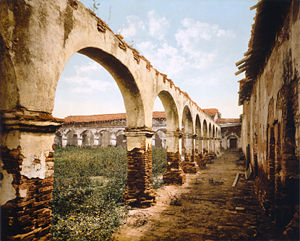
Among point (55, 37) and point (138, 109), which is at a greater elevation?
point (55, 37)

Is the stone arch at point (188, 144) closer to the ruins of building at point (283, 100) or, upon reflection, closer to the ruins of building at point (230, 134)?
the ruins of building at point (283, 100)

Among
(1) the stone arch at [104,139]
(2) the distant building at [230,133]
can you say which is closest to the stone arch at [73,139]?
(1) the stone arch at [104,139]

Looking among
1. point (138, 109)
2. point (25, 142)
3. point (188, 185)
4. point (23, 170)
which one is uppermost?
point (138, 109)

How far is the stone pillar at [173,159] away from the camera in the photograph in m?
8.63

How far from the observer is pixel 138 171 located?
579cm

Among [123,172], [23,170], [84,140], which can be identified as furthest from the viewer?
[84,140]

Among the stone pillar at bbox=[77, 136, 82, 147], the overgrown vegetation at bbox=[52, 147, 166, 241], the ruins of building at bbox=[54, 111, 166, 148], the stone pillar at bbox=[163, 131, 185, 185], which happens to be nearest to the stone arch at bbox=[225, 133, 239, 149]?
the ruins of building at bbox=[54, 111, 166, 148]

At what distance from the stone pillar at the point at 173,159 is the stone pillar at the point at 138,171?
286 cm

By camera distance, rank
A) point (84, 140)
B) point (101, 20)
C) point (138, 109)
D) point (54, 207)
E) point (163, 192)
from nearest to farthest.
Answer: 1. point (101, 20)
2. point (54, 207)
3. point (138, 109)
4. point (163, 192)
5. point (84, 140)

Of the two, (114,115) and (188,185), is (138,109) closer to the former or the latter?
(188,185)

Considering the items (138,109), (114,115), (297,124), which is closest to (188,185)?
(138,109)

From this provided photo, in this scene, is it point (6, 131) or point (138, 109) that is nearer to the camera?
point (6, 131)

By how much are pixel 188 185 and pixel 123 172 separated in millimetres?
2920

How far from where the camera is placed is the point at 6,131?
2.65m
